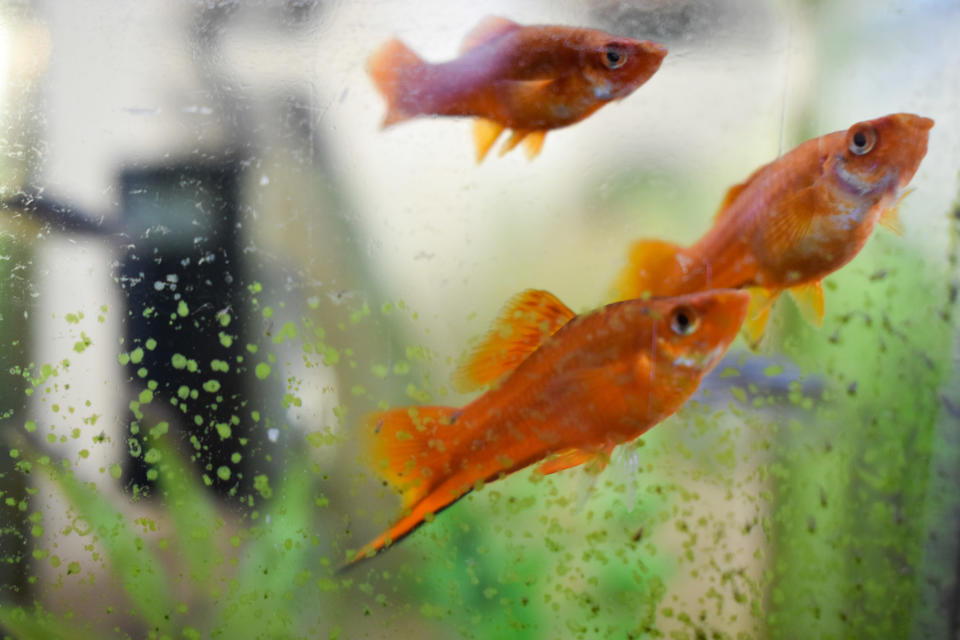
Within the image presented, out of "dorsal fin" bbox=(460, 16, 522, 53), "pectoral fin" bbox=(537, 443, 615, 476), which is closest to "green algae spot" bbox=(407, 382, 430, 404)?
"pectoral fin" bbox=(537, 443, 615, 476)

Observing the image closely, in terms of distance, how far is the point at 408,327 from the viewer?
68 cm

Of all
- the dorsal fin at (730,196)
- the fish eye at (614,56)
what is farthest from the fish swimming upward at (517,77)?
the dorsal fin at (730,196)

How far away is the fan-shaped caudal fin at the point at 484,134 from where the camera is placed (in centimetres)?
66

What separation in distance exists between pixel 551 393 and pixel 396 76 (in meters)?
0.35

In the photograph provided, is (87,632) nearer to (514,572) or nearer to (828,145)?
(514,572)

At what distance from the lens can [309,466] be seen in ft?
2.32

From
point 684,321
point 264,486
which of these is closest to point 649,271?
point 684,321

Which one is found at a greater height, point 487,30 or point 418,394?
point 487,30

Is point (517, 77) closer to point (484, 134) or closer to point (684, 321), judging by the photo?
point (484, 134)

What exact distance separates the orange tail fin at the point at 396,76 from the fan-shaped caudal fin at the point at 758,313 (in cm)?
37

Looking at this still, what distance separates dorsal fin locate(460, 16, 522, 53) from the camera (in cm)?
66

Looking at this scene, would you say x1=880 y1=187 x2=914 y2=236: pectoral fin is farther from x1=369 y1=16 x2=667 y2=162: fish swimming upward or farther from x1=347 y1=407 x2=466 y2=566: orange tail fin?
x1=347 y1=407 x2=466 y2=566: orange tail fin

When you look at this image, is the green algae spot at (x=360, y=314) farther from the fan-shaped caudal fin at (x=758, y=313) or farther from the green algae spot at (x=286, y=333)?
the fan-shaped caudal fin at (x=758, y=313)

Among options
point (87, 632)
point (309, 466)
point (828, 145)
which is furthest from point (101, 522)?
point (828, 145)
